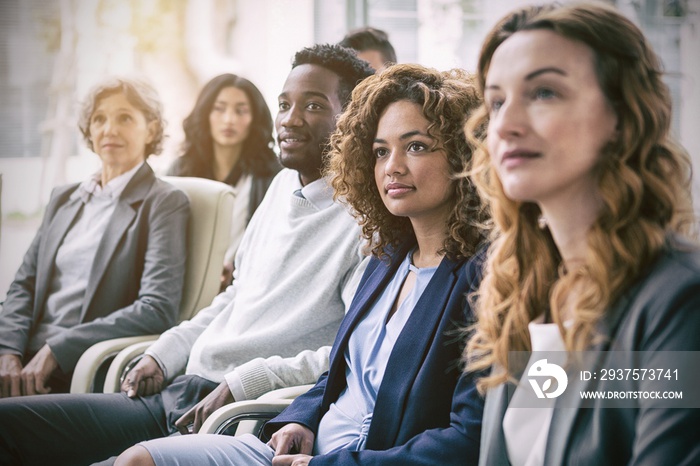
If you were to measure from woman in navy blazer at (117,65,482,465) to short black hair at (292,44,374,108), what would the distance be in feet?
1.62

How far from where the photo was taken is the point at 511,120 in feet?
3.45

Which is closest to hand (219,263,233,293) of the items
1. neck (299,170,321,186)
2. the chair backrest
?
the chair backrest

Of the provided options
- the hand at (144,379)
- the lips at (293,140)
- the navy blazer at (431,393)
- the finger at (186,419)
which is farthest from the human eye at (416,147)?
the hand at (144,379)

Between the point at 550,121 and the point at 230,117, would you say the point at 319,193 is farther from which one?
the point at 230,117

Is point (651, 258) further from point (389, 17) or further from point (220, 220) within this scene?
point (389, 17)

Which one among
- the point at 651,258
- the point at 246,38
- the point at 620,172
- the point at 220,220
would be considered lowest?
the point at 220,220

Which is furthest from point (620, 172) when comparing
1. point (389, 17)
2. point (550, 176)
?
point (389, 17)

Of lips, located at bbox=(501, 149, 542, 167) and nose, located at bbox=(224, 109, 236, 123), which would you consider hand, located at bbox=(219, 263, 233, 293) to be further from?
lips, located at bbox=(501, 149, 542, 167)

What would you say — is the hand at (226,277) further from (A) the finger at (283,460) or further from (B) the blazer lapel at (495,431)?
(B) the blazer lapel at (495,431)

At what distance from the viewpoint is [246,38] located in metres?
3.88

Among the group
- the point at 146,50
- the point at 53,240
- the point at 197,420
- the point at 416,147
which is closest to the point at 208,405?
the point at 197,420

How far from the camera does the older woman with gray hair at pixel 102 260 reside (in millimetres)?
2578

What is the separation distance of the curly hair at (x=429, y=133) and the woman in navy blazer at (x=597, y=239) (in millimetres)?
389

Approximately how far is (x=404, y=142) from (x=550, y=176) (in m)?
0.59
